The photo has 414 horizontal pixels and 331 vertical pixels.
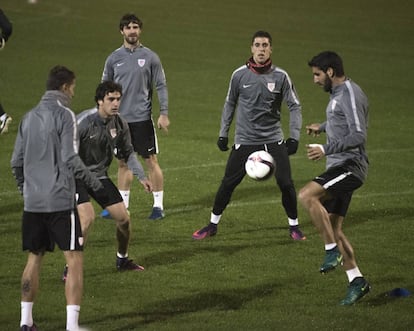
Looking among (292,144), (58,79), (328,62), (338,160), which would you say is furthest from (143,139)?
(58,79)

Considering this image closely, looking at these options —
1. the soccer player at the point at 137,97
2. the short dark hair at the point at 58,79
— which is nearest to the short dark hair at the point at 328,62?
the short dark hair at the point at 58,79

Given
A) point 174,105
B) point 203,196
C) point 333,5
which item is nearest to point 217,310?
point 203,196

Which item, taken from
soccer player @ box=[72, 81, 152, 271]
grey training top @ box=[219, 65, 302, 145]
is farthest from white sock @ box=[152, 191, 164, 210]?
soccer player @ box=[72, 81, 152, 271]

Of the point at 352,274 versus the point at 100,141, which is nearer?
the point at 352,274

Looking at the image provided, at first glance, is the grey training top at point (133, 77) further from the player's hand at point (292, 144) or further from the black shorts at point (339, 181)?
the black shorts at point (339, 181)

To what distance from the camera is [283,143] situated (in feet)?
47.9

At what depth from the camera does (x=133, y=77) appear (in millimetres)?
15547

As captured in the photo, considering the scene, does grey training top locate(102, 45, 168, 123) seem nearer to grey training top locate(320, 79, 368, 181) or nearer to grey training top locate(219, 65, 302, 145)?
grey training top locate(219, 65, 302, 145)

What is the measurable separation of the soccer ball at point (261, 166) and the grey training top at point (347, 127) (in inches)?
50.1

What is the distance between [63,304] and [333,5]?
101 ft

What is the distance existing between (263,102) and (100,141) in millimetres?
2709

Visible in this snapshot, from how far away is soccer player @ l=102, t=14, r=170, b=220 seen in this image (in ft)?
51.0

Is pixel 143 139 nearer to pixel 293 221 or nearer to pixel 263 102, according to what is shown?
pixel 263 102

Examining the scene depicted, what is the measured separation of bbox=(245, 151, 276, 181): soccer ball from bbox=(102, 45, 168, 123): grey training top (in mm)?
2482
